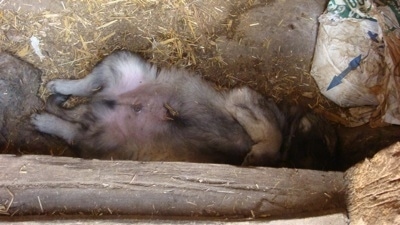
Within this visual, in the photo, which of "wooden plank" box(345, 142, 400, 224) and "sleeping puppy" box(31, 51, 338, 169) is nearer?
"wooden plank" box(345, 142, 400, 224)

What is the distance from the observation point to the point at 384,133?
444cm

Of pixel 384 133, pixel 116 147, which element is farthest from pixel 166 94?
pixel 384 133

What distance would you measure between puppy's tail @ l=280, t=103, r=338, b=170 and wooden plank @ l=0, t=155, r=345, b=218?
2.49 feet

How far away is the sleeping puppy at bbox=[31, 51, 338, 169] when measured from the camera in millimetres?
4613

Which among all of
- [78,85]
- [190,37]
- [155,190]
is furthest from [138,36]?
[155,190]

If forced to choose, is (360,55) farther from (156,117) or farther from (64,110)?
(64,110)

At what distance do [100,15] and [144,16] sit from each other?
40cm

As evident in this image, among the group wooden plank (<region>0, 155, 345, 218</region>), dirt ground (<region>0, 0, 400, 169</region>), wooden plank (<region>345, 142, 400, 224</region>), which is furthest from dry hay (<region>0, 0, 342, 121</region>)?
wooden plank (<region>345, 142, 400, 224</region>)

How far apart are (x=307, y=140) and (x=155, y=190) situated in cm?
155

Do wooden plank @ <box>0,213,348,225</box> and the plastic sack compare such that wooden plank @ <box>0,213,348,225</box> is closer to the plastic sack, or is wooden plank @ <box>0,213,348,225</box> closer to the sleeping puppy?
the sleeping puppy

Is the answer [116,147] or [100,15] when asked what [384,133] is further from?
[100,15]

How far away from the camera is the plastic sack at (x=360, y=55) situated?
187 inches

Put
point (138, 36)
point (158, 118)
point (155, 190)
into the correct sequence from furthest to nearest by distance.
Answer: point (138, 36), point (158, 118), point (155, 190)

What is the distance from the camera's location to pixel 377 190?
3408 millimetres
